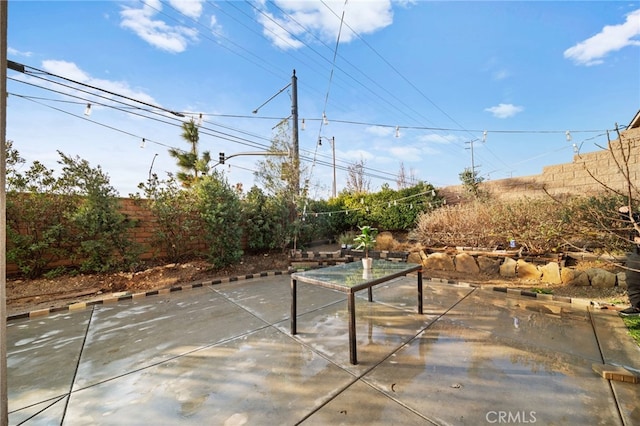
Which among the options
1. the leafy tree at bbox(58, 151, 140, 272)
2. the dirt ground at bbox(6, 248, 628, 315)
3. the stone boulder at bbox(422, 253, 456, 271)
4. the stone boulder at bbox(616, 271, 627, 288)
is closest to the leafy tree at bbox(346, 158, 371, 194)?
the stone boulder at bbox(422, 253, 456, 271)

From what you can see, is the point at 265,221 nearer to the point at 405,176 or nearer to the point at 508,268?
the point at 508,268

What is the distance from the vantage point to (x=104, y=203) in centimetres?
448

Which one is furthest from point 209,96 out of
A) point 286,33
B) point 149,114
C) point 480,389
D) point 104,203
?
point 480,389

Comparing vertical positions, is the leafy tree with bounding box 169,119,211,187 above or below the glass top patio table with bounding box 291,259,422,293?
above

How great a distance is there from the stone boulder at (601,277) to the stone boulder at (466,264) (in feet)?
5.12

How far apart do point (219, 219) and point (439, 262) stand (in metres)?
4.84

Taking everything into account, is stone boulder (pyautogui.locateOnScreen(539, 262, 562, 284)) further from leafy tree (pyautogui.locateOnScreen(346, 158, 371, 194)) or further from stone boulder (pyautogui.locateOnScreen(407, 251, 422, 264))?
leafy tree (pyautogui.locateOnScreen(346, 158, 371, 194))

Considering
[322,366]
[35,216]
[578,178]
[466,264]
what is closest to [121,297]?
[35,216]

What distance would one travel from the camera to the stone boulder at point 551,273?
161 inches

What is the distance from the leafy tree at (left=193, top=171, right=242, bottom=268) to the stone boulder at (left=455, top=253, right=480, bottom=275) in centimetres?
470

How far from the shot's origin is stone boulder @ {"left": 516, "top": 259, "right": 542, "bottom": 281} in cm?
432

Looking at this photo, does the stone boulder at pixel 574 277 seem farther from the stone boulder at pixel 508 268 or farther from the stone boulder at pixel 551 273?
the stone boulder at pixel 508 268

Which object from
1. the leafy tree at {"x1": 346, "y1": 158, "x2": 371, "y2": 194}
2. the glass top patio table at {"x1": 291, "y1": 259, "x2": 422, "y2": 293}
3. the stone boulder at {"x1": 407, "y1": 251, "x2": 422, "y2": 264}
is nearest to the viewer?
the glass top patio table at {"x1": 291, "y1": 259, "x2": 422, "y2": 293}

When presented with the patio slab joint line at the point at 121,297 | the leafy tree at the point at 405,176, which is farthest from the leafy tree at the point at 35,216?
the leafy tree at the point at 405,176
